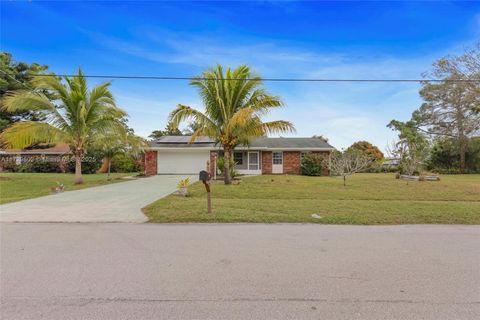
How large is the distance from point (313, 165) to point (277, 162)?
301 cm

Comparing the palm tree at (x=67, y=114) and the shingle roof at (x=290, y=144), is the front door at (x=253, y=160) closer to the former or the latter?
the shingle roof at (x=290, y=144)

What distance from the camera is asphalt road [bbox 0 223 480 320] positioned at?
8.23ft

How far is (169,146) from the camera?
21.6 meters

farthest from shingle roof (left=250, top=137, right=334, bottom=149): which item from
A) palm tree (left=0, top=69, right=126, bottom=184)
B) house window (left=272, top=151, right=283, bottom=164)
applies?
palm tree (left=0, top=69, right=126, bottom=184)

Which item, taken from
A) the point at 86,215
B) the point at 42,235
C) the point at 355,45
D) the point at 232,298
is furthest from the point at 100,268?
the point at 355,45

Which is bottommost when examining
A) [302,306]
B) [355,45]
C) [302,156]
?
[302,306]

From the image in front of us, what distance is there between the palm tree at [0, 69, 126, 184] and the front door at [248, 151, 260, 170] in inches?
433

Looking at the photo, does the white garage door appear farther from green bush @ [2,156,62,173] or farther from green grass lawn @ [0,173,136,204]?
green bush @ [2,156,62,173]

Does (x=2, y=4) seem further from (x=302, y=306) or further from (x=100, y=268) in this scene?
(x=302, y=306)

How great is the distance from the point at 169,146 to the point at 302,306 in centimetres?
2019

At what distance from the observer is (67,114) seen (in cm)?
1361

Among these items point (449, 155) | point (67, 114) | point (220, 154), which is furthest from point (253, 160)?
point (449, 155)

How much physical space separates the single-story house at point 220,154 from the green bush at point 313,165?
0.79 metres


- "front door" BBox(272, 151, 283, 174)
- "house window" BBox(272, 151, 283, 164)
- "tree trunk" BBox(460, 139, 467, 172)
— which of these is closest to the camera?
"front door" BBox(272, 151, 283, 174)
